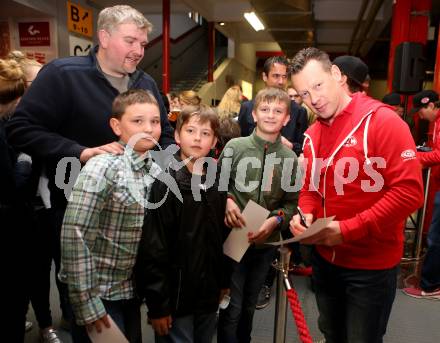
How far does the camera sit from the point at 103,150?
1446mm

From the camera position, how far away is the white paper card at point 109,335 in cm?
134

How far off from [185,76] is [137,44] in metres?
12.3

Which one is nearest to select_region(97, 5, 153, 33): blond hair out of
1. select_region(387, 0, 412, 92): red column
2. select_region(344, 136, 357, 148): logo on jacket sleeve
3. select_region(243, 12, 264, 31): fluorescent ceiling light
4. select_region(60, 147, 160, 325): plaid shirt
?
select_region(60, 147, 160, 325): plaid shirt

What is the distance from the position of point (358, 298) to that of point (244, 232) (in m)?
0.53

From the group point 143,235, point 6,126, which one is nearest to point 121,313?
point 143,235

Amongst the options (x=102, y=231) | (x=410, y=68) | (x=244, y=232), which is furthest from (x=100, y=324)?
(x=410, y=68)

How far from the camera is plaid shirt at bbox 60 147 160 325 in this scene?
1308mm

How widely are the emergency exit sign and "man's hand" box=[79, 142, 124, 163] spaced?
492 cm

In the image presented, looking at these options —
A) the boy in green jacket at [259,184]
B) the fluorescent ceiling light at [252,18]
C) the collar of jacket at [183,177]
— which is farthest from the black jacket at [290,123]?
the fluorescent ceiling light at [252,18]

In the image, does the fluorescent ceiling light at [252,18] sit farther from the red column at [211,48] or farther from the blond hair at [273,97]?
the blond hair at [273,97]

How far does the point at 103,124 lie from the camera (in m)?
1.68

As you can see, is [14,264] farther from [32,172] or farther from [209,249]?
[209,249]

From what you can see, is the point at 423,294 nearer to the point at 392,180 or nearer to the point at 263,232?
the point at 263,232

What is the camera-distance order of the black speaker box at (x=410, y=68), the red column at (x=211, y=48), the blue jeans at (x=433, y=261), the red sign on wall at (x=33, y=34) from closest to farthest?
the blue jeans at (x=433, y=261) → the black speaker box at (x=410, y=68) → the red sign on wall at (x=33, y=34) → the red column at (x=211, y=48)
